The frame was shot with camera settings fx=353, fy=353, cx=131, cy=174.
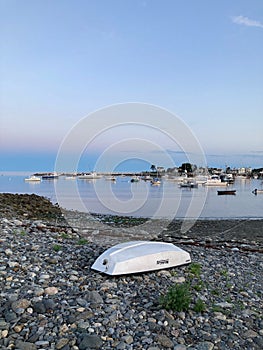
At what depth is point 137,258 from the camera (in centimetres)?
630

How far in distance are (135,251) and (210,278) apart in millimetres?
1646

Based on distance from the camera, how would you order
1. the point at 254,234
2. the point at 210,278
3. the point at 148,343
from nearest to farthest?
the point at 148,343
the point at 210,278
the point at 254,234

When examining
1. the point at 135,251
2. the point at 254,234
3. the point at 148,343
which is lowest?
the point at 254,234

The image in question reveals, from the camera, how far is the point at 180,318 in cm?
496

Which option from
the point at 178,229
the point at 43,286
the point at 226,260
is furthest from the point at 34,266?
the point at 178,229

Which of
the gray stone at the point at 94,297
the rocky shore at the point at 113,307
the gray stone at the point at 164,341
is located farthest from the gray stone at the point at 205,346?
the gray stone at the point at 94,297

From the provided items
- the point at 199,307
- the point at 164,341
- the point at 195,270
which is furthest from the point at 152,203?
the point at 164,341

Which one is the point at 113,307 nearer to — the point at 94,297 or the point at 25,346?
the point at 94,297

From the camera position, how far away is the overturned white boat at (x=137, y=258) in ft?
20.2

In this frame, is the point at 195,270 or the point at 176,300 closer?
the point at 176,300

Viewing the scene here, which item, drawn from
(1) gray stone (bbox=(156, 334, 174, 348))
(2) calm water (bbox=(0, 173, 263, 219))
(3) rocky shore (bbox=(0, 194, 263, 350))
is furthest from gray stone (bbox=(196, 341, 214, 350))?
(2) calm water (bbox=(0, 173, 263, 219))

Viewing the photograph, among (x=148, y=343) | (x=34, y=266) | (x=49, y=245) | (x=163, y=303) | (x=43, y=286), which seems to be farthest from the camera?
(x=49, y=245)

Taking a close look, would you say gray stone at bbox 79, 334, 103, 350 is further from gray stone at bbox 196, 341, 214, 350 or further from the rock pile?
gray stone at bbox 196, 341, 214, 350

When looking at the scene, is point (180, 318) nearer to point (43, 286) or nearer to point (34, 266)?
point (43, 286)
